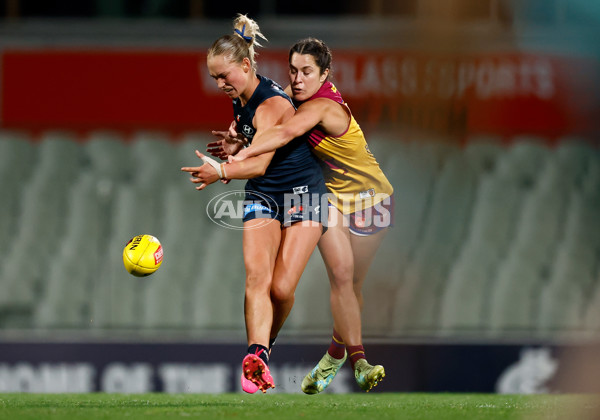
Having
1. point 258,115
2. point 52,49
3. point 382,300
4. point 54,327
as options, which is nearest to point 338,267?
point 258,115

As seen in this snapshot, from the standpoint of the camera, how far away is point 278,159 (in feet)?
19.6

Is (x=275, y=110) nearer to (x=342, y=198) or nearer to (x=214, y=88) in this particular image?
(x=342, y=198)

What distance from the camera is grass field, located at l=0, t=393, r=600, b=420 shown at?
5379mm

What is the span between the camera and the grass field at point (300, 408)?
→ 5379 millimetres

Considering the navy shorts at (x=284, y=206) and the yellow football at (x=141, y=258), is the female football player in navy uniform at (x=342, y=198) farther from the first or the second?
the yellow football at (x=141, y=258)

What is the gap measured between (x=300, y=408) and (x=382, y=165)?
4.39 m

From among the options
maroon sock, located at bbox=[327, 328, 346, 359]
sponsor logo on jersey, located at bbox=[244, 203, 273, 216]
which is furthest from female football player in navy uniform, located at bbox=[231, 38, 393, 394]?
sponsor logo on jersey, located at bbox=[244, 203, 273, 216]

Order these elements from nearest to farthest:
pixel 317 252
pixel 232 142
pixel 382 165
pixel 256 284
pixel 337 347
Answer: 1. pixel 256 284
2. pixel 232 142
3. pixel 337 347
4. pixel 317 252
5. pixel 382 165

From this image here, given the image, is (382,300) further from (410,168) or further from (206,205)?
(206,205)

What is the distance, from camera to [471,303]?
32.1 ft

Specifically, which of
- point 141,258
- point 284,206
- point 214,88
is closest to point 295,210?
point 284,206

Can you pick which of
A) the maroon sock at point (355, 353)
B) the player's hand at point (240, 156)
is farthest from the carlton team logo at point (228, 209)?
the player's hand at point (240, 156)

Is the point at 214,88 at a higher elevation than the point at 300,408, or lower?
higher

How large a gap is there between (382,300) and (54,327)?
124 inches
